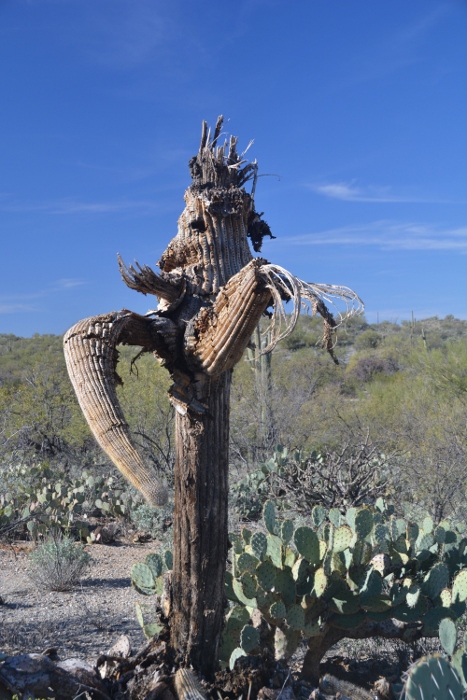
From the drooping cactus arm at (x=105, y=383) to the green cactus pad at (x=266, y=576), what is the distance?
1698 millimetres

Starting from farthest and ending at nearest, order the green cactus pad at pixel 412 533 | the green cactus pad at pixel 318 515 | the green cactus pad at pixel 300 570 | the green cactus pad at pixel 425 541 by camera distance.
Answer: the green cactus pad at pixel 318 515, the green cactus pad at pixel 412 533, the green cactus pad at pixel 425 541, the green cactus pad at pixel 300 570

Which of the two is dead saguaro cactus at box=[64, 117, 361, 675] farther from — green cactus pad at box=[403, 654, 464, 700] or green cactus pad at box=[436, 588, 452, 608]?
green cactus pad at box=[436, 588, 452, 608]

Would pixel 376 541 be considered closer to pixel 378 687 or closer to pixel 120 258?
pixel 378 687

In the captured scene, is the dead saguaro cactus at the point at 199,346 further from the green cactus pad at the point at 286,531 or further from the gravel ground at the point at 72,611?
the gravel ground at the point at 72,611

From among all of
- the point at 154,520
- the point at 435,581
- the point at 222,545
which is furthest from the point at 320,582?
the point at 154,520

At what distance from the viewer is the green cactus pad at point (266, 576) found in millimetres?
4387

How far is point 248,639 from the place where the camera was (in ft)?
12.9

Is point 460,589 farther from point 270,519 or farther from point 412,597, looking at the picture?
point 270,519

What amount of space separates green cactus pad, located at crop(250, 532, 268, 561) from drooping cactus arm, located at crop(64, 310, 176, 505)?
169 centimetres

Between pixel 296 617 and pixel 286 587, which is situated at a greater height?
pixel 286 587

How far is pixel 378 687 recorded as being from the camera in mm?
4031

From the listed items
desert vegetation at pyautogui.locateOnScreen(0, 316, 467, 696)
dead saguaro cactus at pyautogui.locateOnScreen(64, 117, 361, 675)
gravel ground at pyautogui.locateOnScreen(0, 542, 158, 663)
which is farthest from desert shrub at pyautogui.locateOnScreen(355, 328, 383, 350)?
dead saguaro cactus at pyautogui.locateOnScreen(64, 117, 361, 675)

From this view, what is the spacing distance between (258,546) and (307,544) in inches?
14.8

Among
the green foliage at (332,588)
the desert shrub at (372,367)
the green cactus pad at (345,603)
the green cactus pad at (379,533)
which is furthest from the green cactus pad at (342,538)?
the desert shrub at (372,367)
